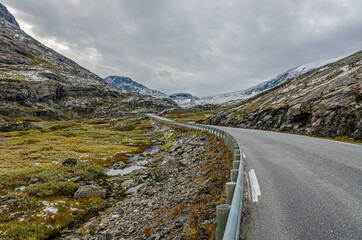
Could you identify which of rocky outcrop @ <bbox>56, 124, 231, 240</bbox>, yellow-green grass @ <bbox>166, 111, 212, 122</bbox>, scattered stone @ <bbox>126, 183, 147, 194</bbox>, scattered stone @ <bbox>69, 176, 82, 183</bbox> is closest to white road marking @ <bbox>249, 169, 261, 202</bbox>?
rocky outcrop @ <bbox>56, 124, 231, 240</bbox>

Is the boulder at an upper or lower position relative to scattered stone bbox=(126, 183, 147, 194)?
lower

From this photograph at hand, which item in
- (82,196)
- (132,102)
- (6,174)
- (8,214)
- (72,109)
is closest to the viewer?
(8,214)

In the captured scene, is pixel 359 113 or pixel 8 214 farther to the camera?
pixel 359 113

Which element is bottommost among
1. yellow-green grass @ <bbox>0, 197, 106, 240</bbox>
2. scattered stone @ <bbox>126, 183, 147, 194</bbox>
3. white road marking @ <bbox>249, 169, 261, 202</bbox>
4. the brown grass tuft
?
yellow-green grass @ <bbox>0, 197, 106, 240</bbox>

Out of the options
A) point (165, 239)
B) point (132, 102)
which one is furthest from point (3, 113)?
point (165, 239)

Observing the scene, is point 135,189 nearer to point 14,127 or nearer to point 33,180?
point 33,180

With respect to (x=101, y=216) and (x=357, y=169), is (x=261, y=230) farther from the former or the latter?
(x=101, y=216)

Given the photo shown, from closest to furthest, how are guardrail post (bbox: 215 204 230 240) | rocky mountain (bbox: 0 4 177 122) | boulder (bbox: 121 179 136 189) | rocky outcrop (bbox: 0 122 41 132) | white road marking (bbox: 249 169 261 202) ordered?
1. guardrail post (bbox: 215 204 230 240)
2. white road marking (bbox: 249 169 261 202)
3. boulder (bbox: 121 179 136 189)
4. rocky outcrop (bbox: 0 122 41 132)
5. rocky mountain (bbox: 0 4 177 122)

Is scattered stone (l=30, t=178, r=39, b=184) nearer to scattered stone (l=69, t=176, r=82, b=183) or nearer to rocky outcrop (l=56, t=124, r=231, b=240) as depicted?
scattered stone (l=69, t=176, r=82, b=183)

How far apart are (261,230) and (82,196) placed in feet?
42.3

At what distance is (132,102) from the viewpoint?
17462 cm

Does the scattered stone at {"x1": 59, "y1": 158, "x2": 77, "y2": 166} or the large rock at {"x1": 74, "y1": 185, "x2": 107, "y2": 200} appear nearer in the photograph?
the large rock at {"x1": 74, "y1": 185, "x2": 107, "y2": 200}

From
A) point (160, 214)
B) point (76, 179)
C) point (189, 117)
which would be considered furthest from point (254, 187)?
point (189, 117)

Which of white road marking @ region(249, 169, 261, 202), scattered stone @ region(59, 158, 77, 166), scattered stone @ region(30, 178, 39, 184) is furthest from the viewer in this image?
scattered stone @ region(59, 158, 77, 166)
